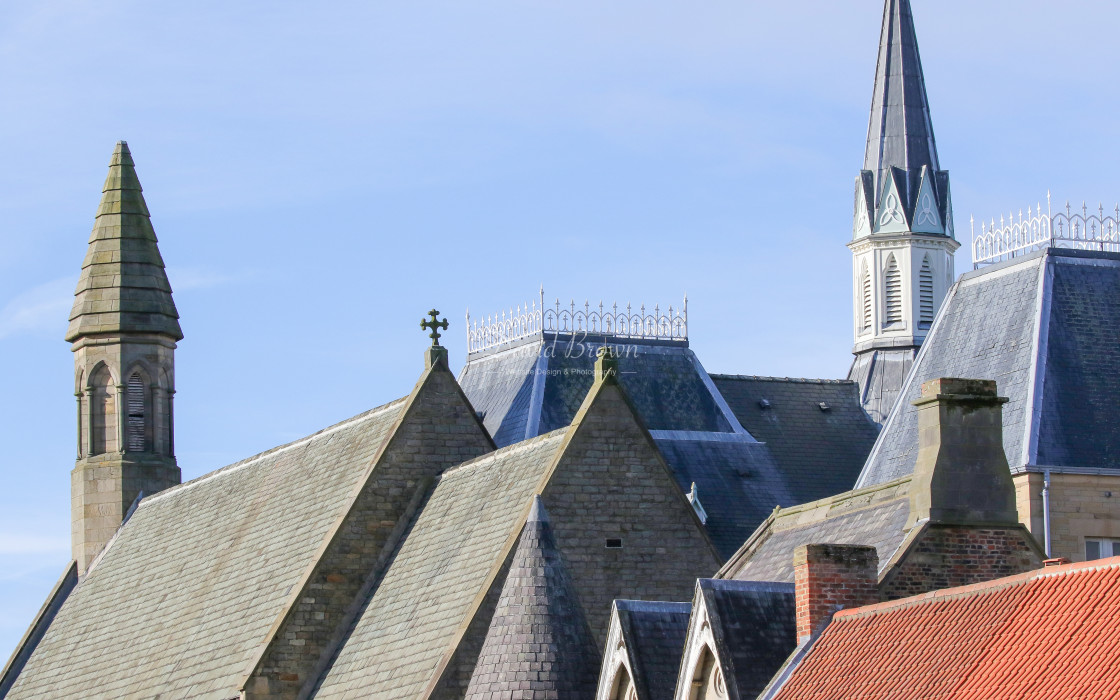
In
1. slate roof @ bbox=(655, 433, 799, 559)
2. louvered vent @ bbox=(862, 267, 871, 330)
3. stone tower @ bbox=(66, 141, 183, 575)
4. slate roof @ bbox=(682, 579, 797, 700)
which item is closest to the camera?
slate roof @ bbox=(682, 579, 797, 700)

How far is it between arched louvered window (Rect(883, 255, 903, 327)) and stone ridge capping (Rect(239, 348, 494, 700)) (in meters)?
37.0

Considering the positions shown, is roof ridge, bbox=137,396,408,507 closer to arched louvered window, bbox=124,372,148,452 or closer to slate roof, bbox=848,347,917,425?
arched louvered window, bbox=124,372,148,452

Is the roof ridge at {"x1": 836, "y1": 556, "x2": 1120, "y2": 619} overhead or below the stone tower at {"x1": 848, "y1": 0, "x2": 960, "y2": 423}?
below

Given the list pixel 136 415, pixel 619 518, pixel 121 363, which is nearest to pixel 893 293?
pixel 136 415

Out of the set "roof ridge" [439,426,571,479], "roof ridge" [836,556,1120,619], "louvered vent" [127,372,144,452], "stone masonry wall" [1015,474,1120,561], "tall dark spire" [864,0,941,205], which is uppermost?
"tall dark spire" [864,0,941,205]

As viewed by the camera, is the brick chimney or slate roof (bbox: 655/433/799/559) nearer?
the brick chimney

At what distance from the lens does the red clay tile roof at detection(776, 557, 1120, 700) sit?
20.8 m

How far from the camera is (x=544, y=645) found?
3161 cm

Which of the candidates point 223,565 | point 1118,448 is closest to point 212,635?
point 223,565

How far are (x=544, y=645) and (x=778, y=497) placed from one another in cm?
2673

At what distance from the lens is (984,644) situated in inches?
886

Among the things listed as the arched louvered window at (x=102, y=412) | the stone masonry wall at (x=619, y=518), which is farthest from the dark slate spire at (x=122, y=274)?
the stone masonry wall at (x=619, y=518)

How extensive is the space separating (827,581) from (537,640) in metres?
6.62

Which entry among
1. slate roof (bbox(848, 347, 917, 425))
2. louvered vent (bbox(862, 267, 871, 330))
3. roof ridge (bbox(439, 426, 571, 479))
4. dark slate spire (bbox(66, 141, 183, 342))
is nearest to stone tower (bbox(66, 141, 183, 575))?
dark slate spire (bbox(66, 141, 183, 342))
